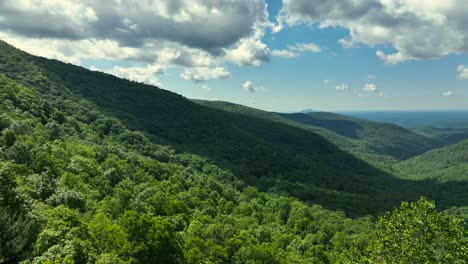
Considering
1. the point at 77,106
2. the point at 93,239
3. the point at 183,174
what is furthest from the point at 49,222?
the point at 77,106

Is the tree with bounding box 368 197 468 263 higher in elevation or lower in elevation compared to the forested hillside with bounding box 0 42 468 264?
higher

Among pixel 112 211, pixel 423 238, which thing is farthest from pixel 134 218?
pixel 423 238

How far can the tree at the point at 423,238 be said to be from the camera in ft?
83.1

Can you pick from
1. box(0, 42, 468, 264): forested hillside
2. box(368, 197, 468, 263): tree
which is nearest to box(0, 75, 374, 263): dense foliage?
box(0, 42, 468, 264): forested hillside

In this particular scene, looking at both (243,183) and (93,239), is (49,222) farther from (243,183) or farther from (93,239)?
→ (243,183)

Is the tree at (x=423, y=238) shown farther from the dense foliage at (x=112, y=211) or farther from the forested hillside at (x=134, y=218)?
the dense foliage at (x=112, y=211)

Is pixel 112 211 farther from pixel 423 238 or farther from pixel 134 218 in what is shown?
pixel 423 238

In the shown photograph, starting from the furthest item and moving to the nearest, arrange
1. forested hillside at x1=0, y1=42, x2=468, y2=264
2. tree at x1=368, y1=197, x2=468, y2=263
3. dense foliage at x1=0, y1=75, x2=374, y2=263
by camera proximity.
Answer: dense foliage at x1=0, y1=75, x2=374, y2=263
forested hillside at x1=0, y1=42, x2=468, y2=264
tree at x1=368, y1=197, x2=468, y2=263

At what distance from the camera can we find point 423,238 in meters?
26.5

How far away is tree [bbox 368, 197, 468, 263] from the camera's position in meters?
25.3

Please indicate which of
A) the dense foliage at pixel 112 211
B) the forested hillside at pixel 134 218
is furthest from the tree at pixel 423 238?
the dense foliage at pixel 112 211

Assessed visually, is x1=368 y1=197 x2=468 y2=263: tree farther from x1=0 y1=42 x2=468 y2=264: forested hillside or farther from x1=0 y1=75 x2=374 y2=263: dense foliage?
x1=0 y1=75 x2=374 y2=263: dense foliage

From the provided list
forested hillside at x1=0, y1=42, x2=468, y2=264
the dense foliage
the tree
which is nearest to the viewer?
the tree

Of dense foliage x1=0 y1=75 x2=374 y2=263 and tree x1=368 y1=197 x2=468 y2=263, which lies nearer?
tree x1=368 y1=197 x2=468 y2=263
